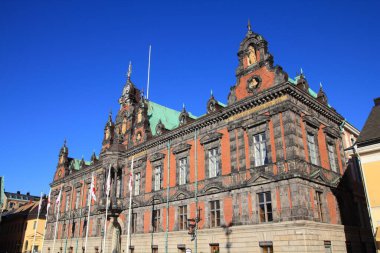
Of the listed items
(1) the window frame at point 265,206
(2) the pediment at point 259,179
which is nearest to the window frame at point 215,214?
(2) the pediment at point 259,179

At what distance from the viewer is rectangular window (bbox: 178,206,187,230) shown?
30.2m

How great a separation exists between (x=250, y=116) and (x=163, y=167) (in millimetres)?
11672

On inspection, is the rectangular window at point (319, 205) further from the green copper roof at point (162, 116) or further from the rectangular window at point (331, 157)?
the green copper roof at point (162, 116)

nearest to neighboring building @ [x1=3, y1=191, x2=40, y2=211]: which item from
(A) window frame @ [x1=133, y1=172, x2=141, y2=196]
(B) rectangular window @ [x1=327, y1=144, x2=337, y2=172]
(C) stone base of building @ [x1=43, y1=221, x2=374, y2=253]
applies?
(A) window frame @ [x1=133, y1=172, x2=141, y2=196]

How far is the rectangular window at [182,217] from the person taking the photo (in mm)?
30233

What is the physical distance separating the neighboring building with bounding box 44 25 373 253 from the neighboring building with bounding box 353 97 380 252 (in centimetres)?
326

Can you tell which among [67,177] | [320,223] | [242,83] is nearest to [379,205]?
[320,223]

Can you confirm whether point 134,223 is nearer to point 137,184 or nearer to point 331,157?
point 137,184

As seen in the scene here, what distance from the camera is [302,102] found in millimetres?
26734

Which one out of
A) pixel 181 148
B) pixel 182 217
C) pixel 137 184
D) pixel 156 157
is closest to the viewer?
pixel 182 217

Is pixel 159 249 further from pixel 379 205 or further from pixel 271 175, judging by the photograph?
pixel 379 205

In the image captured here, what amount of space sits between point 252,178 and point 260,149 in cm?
234

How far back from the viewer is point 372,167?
22656mm

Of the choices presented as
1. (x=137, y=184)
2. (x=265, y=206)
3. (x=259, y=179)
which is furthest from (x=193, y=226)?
(x=137, y=184)
